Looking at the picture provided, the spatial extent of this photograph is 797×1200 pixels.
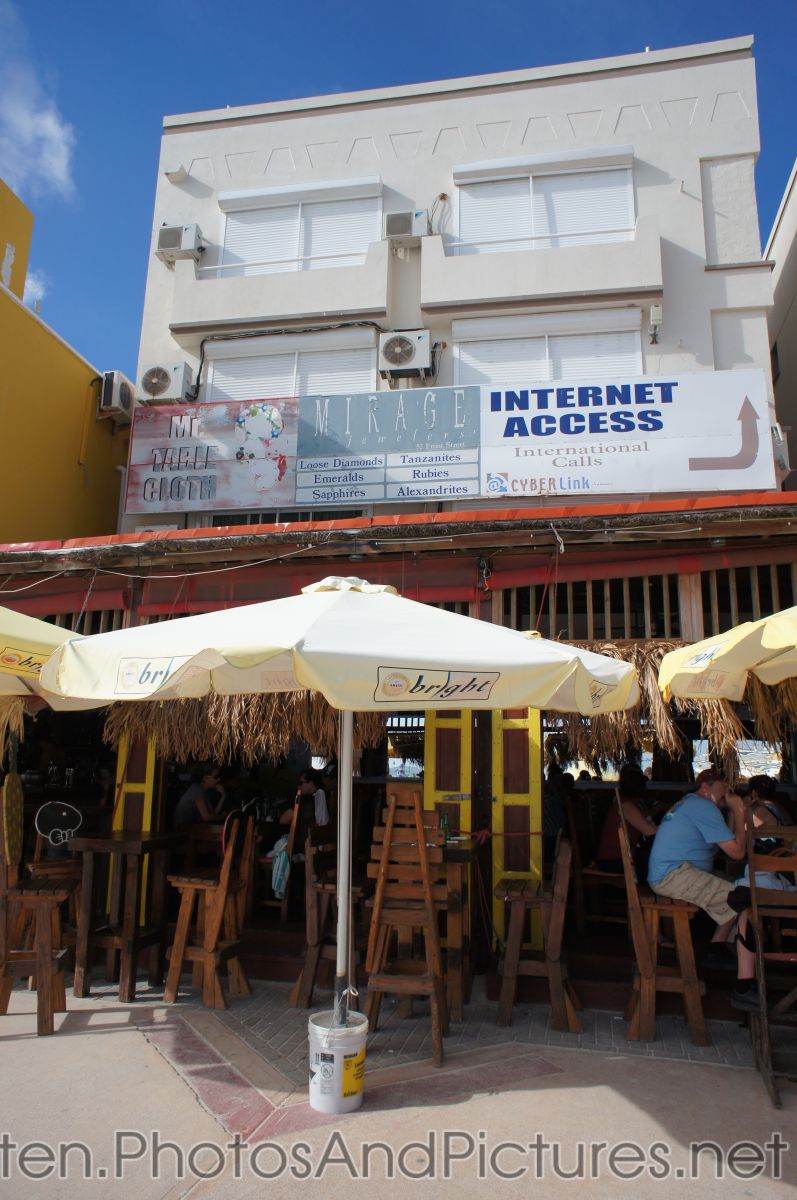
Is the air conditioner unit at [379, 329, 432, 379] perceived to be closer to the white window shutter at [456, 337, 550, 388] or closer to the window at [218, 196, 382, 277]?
the white window shutter at [456, 337, 550, 388]

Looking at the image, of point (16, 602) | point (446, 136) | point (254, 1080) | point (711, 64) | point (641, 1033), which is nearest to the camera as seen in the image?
point (254, 1080)

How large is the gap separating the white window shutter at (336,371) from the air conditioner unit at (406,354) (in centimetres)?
57

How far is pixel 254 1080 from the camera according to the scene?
476 centimetres

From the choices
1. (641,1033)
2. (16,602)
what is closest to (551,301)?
(16,602)

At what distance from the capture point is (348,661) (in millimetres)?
3777

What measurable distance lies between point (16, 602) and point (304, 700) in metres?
3.95

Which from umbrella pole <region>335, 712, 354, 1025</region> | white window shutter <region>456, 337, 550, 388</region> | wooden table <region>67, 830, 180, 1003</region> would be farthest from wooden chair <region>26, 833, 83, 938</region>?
white window shutter <region>456, 337, 550, 388</region>

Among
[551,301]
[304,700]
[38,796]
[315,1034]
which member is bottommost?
[315,1034]

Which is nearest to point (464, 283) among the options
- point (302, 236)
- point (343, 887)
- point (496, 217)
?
point (496, 217)

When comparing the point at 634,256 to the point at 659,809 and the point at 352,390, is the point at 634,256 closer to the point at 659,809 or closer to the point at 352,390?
the point at 352,390

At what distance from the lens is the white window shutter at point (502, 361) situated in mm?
11828

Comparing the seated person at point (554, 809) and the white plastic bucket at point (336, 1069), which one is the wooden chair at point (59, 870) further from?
the seated person at point (554, 809)

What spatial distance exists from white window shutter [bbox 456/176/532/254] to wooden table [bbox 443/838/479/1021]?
968 centimetres

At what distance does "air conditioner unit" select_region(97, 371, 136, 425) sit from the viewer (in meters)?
12.8
